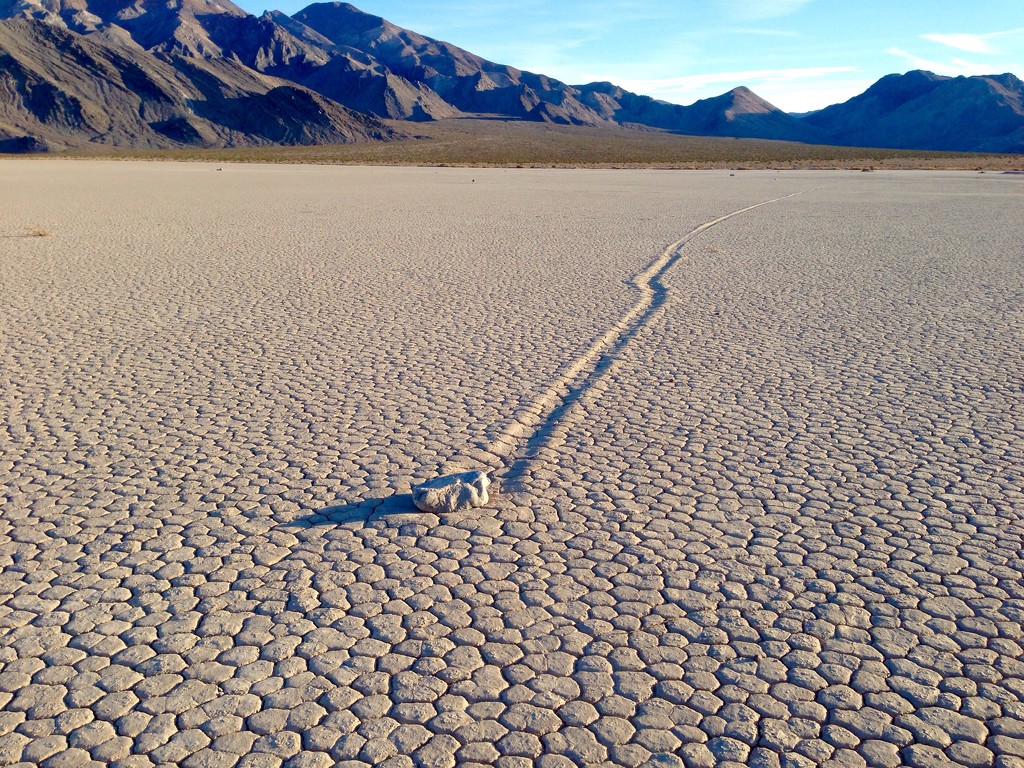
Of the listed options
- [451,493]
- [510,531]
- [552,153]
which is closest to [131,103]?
[552,153]

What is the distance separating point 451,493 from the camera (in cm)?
504

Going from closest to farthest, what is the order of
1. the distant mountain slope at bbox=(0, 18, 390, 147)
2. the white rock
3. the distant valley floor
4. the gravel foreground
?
the gravel foreground
the white rock
the distant valley floor
the distant mountain slope at bbox=(0, 18, 390, 147)

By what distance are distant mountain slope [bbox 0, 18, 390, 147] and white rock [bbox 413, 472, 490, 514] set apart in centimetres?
11317

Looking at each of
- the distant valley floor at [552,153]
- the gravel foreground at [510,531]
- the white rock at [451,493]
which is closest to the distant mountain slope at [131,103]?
the distant valley floor at [552,153]

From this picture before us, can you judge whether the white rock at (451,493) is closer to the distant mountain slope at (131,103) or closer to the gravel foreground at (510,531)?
the gravel foreground at (510,531)

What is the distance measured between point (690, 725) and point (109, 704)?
1993 mm

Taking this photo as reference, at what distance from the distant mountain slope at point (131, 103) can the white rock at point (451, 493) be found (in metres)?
113

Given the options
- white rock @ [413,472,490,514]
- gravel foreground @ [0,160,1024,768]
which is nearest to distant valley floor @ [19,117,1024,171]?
gravel foreground @ [0,160,1024,768]

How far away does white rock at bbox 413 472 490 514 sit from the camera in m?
5.00

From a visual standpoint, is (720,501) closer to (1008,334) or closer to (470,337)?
(470,337)

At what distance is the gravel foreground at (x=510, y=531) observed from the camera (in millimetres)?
3291

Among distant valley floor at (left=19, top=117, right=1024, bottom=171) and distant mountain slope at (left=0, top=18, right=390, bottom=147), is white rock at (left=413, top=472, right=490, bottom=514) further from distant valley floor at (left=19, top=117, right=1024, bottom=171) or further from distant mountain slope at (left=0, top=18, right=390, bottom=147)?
distant mountain slope at (left=0, top=18, right=390, bottom=147)

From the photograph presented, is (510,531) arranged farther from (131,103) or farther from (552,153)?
(131,103)

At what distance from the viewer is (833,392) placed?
24.3ft
